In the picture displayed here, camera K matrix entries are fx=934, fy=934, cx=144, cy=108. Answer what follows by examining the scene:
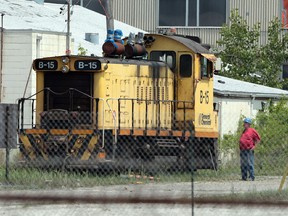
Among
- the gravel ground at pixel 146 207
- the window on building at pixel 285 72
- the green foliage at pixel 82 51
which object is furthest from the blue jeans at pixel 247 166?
the window on building at pixel 285 72

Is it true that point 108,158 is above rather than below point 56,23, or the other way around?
below

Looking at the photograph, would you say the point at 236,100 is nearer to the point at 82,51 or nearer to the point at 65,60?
the point at 82,51

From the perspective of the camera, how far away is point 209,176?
864 inches

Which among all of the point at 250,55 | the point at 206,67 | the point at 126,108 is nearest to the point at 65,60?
the point at 126,108

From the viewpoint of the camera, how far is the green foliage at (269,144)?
22.3m

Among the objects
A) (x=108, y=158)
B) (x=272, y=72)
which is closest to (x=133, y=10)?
(x=272, y=72)

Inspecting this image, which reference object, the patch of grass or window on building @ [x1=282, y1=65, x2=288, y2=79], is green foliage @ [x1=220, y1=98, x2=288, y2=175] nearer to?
the patch of grass

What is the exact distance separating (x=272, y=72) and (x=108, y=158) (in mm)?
22635

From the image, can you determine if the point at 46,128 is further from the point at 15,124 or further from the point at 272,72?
the point at 272,72

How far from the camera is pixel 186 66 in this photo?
24172 millimetres

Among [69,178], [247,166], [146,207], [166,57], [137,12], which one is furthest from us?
[137,12]

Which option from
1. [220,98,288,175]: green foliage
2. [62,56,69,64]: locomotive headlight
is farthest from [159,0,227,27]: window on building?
[62,56,69,64]: locomotive headlight

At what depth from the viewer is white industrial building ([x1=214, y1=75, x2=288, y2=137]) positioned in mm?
28559

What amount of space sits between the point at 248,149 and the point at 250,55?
20163 mm
